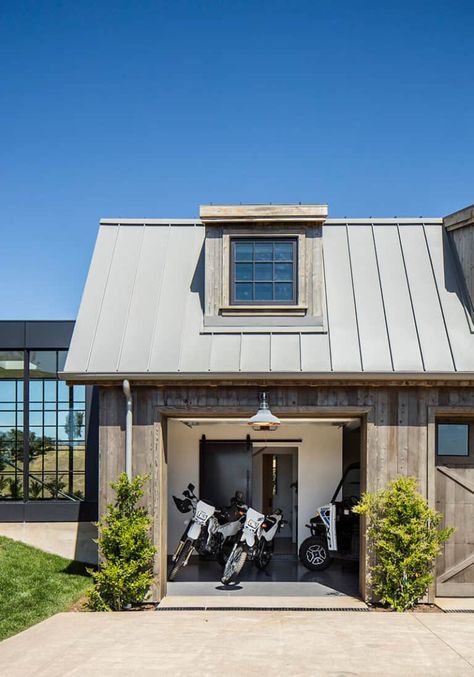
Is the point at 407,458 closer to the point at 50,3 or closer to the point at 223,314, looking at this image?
the point at 223,314

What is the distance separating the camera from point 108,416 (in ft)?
27.8

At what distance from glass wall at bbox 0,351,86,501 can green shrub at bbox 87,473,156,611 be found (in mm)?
3136

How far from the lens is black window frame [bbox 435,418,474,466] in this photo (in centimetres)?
874

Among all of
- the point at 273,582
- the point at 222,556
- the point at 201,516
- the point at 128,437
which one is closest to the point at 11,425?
the point at 201,516

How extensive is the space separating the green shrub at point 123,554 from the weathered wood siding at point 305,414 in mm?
242

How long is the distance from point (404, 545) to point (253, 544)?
2.64 m

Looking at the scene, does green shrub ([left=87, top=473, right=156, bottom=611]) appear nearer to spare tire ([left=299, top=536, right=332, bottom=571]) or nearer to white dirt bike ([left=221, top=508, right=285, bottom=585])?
white dirt bike ([left=221, top=508, right=285, bottom=585])

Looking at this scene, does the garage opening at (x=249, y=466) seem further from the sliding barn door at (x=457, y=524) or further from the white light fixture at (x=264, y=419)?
the white light fixture at (x=264, y=419)

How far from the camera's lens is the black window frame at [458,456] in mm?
8742

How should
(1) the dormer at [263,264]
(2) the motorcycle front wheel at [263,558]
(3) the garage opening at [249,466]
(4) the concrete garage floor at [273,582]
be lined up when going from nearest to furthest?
(4) the concrete garage floor at [273,582], (1) the dormer at [263,264], (2) the motorcycle front wheel at [263,558], (3) the garage opening at [249,466]

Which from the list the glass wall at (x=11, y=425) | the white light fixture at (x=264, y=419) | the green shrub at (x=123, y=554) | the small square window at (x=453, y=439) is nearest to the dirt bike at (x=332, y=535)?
the small square window at (x=453, y=439)

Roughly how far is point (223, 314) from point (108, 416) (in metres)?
2.16

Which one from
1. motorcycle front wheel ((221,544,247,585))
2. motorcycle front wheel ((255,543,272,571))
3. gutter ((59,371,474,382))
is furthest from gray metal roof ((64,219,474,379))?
motorcycle front wheel ((255,543,272,571))

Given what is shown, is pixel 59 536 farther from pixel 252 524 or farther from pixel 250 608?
pixel 250 608
